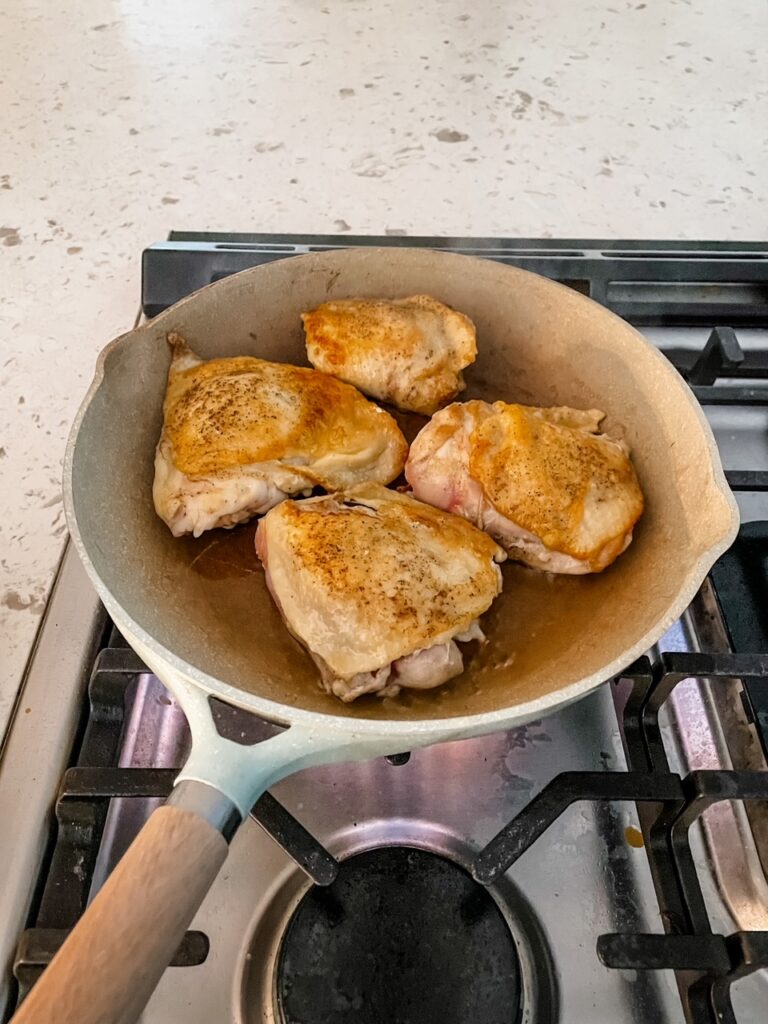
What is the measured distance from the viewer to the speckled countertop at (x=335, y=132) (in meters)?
1.05

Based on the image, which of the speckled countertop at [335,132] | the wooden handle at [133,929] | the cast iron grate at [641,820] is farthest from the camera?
the speckled countertop at [335,132]

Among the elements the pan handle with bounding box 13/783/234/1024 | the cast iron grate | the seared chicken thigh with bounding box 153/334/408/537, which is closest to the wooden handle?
the pan handle with bounding box 13/783/234/1024

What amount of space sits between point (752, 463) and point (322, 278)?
525 millimetres

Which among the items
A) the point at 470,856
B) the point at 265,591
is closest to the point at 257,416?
the point at 265,591

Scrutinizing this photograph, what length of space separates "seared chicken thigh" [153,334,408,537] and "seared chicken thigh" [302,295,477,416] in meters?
0.03

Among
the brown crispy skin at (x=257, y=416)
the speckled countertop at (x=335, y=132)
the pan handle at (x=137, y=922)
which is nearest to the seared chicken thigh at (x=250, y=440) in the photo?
the brown crispy skin at (x=257, y=416)

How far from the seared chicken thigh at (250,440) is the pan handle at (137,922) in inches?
12.8

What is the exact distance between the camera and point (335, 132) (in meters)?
1.23

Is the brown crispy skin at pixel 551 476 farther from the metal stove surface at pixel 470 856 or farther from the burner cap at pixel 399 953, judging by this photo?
the burner cap at pixel 399 953

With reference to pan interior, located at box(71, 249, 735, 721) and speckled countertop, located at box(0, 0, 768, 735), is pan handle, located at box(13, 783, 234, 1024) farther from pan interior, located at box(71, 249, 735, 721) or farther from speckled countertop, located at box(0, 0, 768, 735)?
speckled countertop, located at box(0, 0, 768, 735)

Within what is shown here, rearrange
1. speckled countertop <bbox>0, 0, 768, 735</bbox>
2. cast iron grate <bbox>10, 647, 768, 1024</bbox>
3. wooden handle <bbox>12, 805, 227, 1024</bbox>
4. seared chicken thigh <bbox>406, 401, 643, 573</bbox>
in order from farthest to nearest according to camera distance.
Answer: speckled countertop <bbox>0, 0, 768, 735</bbox>
seared chicken thigh <bbox>406, 401, 643, 573</bbox>
cast iron grate <bbox>10, 647, 768, 1024</bbox>
wooden handle <bbox>12, 805, 227, 1024</bbox>

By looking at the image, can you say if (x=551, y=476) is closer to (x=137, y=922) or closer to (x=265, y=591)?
(x=265, y=591)

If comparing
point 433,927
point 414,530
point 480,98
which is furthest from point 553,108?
point 433,927

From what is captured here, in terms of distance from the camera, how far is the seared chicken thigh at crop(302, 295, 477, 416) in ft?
2.55
